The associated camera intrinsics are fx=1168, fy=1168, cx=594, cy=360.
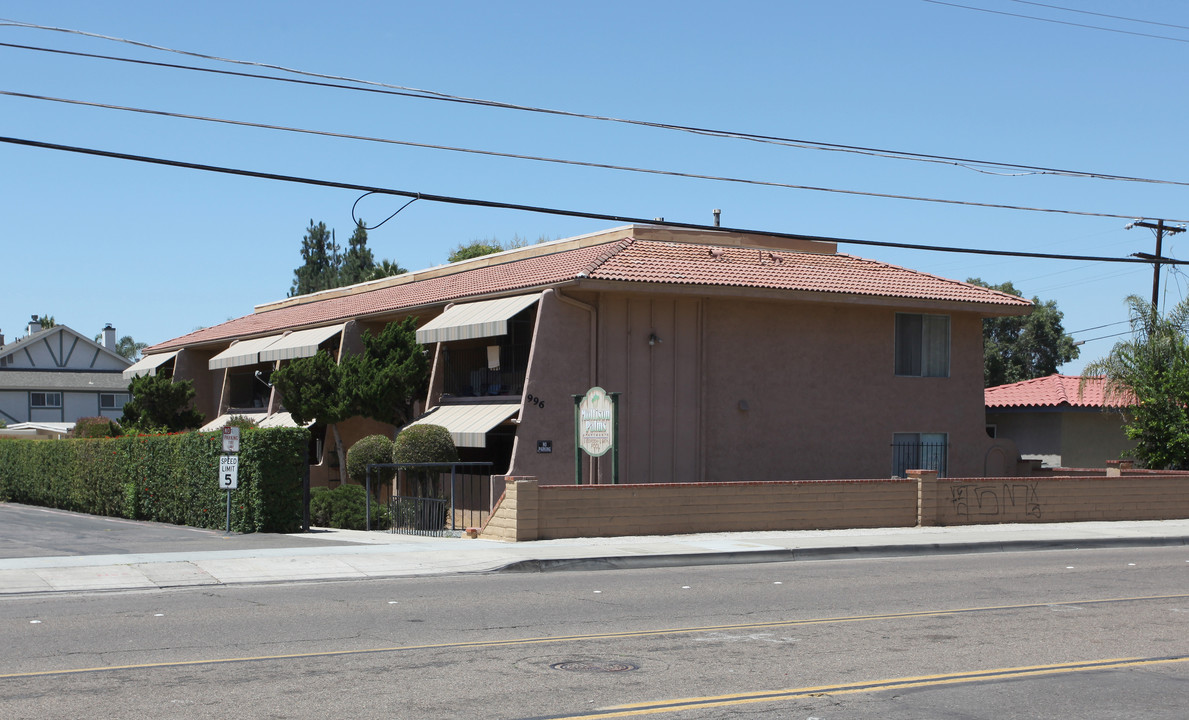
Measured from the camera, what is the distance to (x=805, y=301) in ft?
92.9

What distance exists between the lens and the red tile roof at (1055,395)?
35.9m

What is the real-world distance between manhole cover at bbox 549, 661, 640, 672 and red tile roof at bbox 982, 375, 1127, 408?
28233 mm

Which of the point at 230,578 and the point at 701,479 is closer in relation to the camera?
the point at 230,578

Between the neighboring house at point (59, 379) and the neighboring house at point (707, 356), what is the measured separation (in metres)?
41.9

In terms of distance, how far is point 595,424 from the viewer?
22.0m

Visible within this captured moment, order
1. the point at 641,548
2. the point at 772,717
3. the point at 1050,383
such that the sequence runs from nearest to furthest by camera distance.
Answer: the point at 772,717
the point at 641,548
the point at 1050,383

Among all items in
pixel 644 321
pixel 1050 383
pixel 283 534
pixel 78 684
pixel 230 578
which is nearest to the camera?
pixel 78 684

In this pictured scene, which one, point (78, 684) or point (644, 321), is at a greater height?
point (644, 321)

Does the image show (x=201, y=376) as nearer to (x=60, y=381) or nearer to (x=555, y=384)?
(x=555, y=384)

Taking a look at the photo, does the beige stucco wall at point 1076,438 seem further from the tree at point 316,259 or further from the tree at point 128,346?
the tree at point 128,346

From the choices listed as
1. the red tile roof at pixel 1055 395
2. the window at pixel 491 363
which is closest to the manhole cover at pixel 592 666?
the window at pixel 491 363

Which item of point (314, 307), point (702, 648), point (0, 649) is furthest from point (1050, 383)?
point (0, 649)

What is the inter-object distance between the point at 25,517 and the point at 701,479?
55.8 feet

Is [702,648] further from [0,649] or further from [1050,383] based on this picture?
[1050,383]
